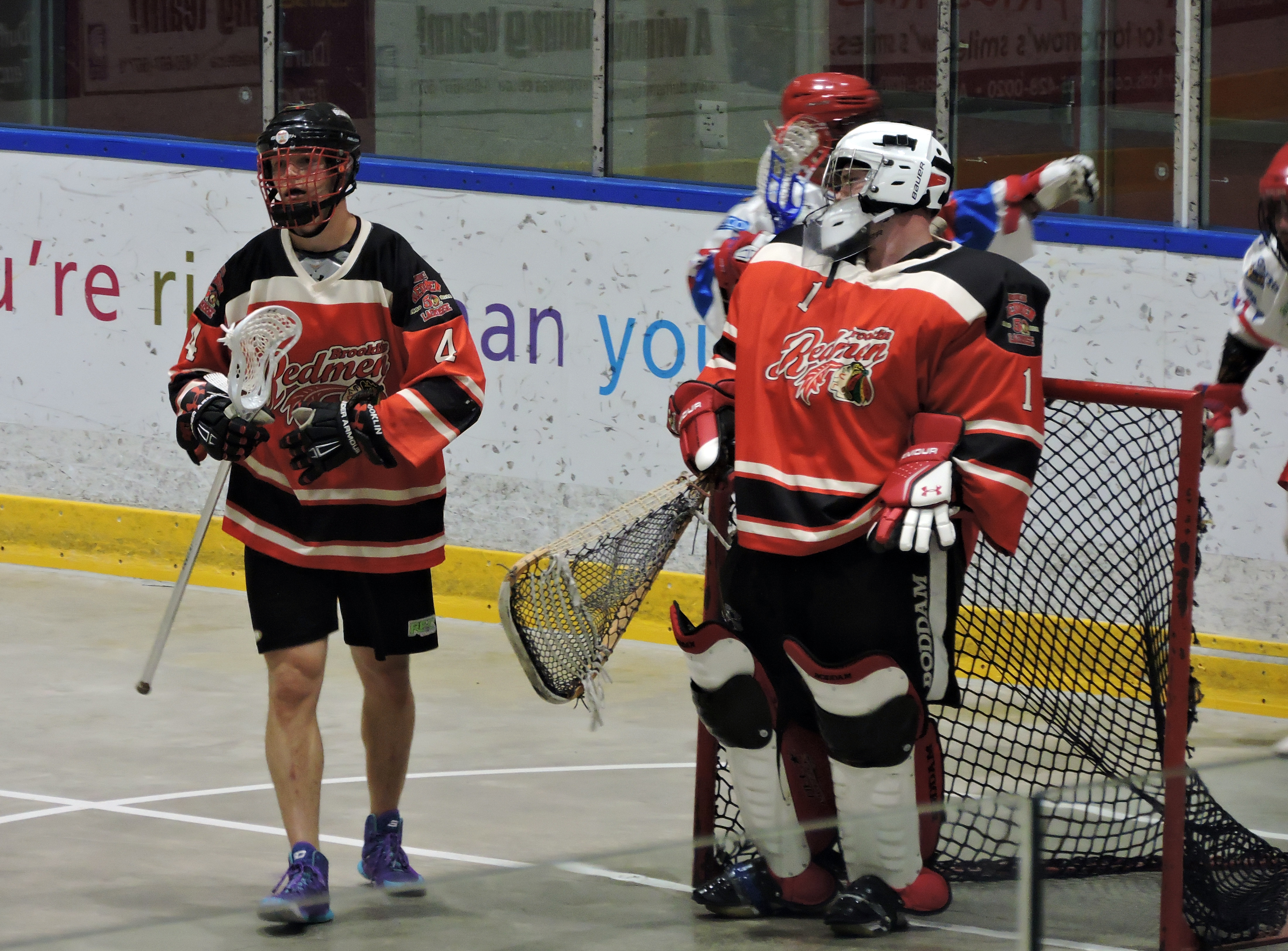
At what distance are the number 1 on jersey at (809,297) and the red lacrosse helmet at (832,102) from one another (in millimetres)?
692

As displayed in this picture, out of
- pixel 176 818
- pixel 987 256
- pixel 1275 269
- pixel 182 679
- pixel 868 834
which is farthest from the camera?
pixel 182 679

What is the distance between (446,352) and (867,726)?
3.88ft

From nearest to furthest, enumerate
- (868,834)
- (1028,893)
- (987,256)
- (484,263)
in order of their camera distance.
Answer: (1028,893) < (868,834) < (987,256) < (484,263)

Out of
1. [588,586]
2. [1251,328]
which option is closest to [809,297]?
[588,586]

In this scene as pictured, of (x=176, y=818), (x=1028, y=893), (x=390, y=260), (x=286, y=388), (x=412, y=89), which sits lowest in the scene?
(x=176, y=818)

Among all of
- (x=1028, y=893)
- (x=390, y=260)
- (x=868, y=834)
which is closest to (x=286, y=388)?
(x=390, y=260)

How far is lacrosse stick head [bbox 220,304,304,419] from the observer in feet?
13.6

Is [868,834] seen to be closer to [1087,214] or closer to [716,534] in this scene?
[716,534]

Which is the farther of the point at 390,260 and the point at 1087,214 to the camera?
the point at 1087,214

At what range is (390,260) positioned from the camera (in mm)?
4262

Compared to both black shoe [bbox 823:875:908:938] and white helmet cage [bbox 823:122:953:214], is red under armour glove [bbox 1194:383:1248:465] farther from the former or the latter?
black shoe [bbox 823:875:908:938]

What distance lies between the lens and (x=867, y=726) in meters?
3.76

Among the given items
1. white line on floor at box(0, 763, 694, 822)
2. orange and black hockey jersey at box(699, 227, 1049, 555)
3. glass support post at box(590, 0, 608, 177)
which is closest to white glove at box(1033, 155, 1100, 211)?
orange and black hockey jersey at box(699, 227, 1049, 555)

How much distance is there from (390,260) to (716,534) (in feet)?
2.96
